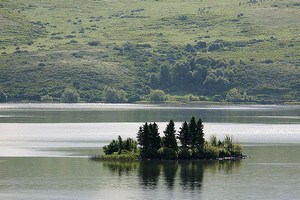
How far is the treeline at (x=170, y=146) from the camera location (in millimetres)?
122000

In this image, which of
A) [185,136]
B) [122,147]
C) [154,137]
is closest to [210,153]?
[185,136]

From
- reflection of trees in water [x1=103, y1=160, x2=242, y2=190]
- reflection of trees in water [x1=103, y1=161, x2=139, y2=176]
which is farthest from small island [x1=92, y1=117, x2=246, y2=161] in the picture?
reflection of trees in water [x1=103, y1=161, x2=139, y2=176]

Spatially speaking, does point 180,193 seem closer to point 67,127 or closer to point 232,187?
point 232,187

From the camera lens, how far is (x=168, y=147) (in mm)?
123625

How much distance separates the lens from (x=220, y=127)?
198875 millimetres

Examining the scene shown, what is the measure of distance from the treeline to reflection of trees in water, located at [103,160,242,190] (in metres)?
2.03

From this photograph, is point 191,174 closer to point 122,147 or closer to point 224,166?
point 224,166

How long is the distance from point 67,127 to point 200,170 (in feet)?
270

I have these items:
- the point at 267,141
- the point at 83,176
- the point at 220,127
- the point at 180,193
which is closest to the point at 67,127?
the point at 220,127

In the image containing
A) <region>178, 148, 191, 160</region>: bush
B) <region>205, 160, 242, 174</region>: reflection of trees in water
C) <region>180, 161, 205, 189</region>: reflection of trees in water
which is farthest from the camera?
<region>178, 148, 191, 160</region>: bush

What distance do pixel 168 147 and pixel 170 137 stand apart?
2062 mm

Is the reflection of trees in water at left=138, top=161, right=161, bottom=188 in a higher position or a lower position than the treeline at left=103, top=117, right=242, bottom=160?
lower

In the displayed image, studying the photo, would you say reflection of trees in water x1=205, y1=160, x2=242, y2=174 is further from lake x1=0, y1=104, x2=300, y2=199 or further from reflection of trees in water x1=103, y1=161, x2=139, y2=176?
reflection of trees in water x1=103, y1=161, x2=139, y2=176

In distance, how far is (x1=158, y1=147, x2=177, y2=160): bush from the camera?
400ft
